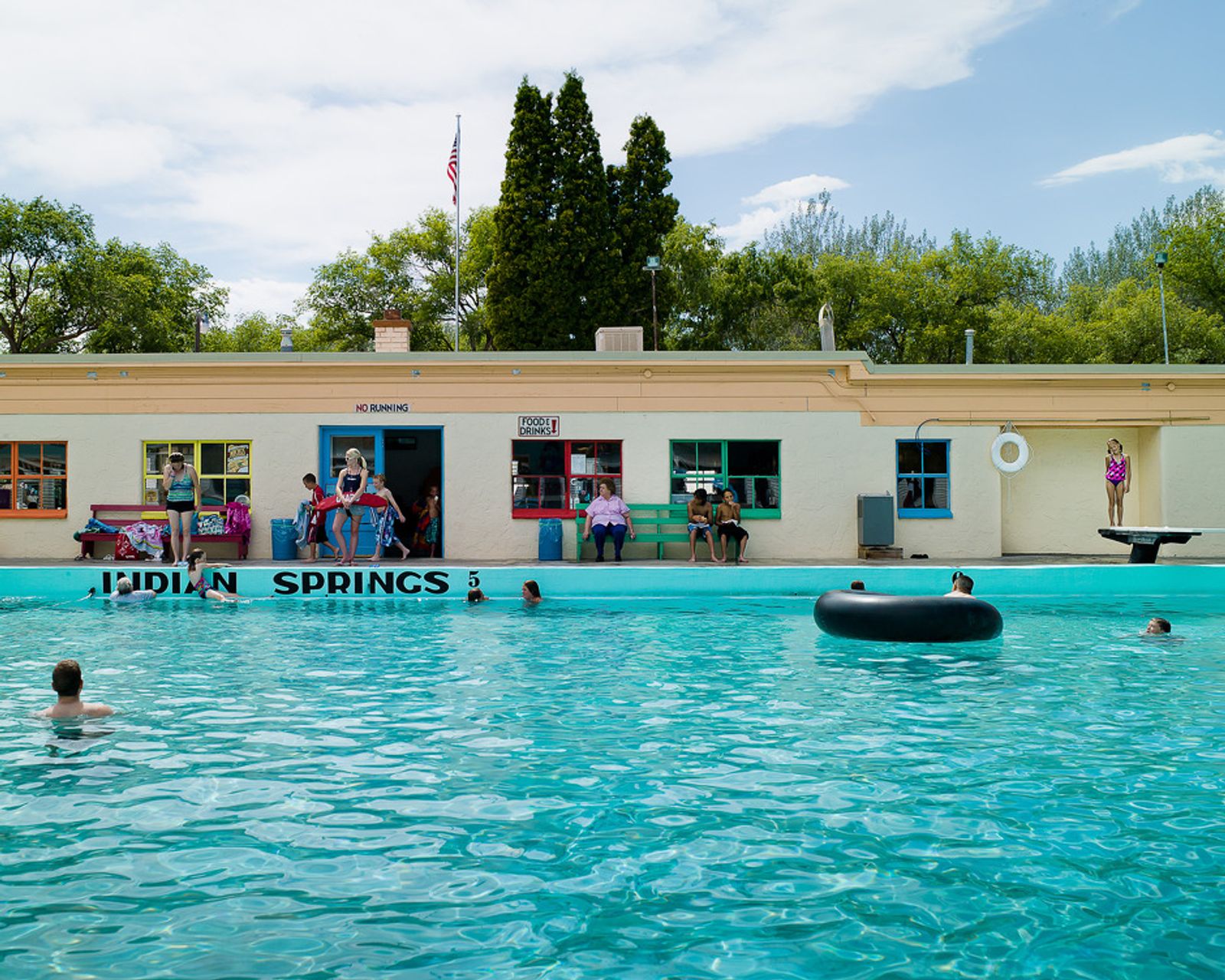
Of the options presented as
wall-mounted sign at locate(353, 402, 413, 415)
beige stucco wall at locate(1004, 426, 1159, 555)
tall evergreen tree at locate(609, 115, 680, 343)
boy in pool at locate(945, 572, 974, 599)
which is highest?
tall evergreen tree at locate(609, 115, 680, 343)

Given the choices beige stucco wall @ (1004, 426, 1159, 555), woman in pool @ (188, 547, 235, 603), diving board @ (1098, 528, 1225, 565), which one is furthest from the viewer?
beige stucco wall @ (1004, 426, 1159, 555)

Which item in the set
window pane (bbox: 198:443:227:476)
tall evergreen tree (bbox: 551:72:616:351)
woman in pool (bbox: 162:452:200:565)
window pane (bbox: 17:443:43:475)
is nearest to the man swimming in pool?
woman in pool (bbox: 162:452:200:565)

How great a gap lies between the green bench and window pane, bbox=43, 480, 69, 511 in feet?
28.5

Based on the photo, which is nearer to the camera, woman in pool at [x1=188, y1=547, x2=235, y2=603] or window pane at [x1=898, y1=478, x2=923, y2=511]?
woman in pool at [x1=188, y1=547, x2=235, y2=603]

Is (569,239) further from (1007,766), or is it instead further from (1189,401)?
(1007,766)

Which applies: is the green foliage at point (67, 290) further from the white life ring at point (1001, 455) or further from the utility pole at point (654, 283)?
the white life ring at point (1001, 455)

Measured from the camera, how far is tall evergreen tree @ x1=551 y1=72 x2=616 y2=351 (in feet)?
110

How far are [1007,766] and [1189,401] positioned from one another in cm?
1407

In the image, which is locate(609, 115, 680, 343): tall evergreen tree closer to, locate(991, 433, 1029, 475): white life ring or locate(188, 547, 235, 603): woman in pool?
locate(991, 433, 1029, 475): white life ring

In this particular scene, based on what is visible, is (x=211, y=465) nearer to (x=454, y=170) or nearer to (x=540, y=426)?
(x=540, y=426)

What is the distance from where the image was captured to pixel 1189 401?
1731 cm

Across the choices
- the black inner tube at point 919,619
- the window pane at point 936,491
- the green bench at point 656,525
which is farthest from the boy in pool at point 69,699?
the window pane at point 936,491

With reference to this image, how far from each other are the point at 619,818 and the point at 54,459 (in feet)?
50.3

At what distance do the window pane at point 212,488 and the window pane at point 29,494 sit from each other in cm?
278
